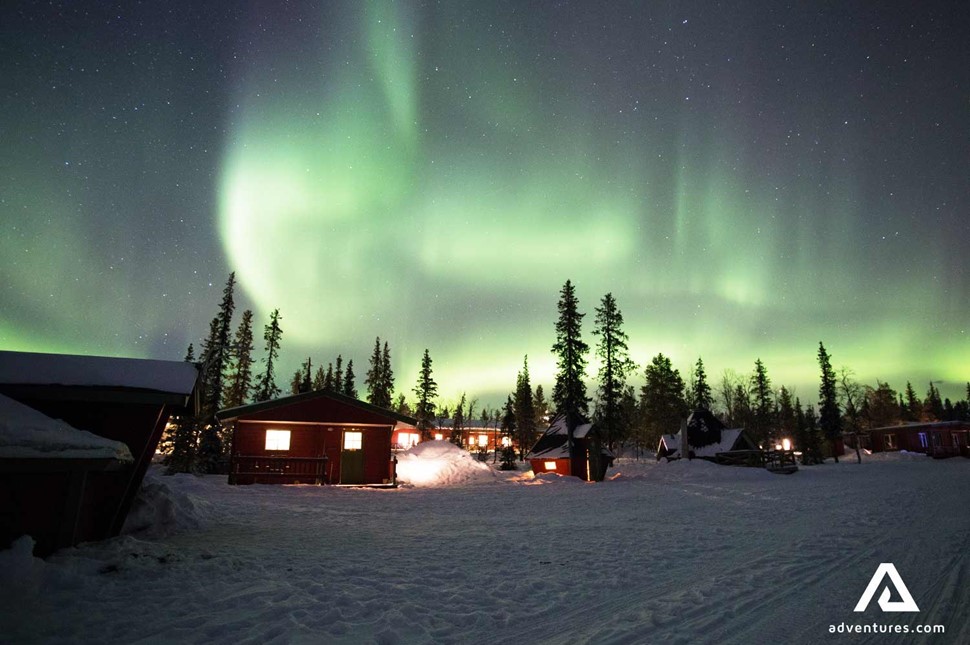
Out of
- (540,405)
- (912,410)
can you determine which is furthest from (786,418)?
(540,405)

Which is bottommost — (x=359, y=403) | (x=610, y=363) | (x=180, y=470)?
(x=180, y=470)

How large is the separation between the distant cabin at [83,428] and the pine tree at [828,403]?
7423cm

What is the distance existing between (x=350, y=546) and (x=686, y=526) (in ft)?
26.9

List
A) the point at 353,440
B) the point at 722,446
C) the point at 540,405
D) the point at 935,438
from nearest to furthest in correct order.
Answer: the point at 353,440 < the point at 722,446 < the point at 935,438 < the point at 540,405

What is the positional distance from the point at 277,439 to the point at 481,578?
19.8m

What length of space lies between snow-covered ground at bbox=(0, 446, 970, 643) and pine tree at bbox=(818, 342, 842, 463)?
58972mm

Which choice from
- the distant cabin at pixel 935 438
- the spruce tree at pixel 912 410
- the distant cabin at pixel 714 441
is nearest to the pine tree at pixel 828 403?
the distant cabin at pixel 935 438

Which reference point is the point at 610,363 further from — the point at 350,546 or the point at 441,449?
the point at 350,546

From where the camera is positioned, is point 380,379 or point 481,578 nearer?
point 481,578

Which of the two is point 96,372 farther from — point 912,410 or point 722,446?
point 912,410

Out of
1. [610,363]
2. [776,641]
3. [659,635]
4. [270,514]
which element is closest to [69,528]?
[270,514]

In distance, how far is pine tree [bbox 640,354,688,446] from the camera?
2640 inches

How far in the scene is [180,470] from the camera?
1246 inches

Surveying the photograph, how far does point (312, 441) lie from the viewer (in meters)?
24.3
